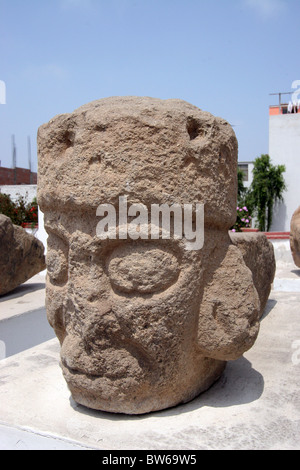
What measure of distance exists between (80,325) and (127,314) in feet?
0.97

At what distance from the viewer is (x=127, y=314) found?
2025 millimetres

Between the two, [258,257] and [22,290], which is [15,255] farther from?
[258,257]

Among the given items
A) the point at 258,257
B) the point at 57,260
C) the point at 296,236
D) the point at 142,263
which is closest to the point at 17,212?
the point at 296,236

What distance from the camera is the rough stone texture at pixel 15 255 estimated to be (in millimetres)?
5590

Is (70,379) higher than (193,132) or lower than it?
lower

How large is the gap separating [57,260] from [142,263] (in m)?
0.59

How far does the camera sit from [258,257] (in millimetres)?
3812

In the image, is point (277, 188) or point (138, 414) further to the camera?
point (277, 188)

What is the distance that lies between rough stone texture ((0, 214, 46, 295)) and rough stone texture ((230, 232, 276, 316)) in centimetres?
328

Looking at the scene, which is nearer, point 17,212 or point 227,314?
point 227,314

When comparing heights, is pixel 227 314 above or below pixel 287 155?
below
